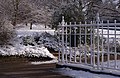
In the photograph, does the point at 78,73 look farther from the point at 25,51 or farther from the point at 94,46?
the point at 25,51

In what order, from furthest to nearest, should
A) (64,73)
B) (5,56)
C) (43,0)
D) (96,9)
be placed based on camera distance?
(43,0), (96,9), (5,56), (64,73)

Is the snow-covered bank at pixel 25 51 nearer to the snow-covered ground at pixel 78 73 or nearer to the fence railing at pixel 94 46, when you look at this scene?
the fence railing at pixel 94 46

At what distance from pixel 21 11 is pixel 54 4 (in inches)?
280

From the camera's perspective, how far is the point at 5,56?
16062mm

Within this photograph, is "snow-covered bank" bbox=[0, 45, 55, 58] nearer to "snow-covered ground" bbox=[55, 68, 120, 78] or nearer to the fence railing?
the fence railing

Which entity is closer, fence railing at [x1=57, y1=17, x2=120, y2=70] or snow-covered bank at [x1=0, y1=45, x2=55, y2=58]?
fence railing at [x1=57, y1=17, x2=120, y2=70]

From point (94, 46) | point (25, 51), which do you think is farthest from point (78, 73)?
point (25, 51)

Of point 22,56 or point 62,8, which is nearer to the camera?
point 22,56

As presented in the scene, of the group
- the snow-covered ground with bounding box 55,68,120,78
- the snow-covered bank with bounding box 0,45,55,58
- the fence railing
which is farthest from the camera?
the snow-covered bank with bounding box 0,45,55,58

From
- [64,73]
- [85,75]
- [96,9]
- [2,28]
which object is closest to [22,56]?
[2,28]

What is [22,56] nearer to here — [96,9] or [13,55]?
[13,55]

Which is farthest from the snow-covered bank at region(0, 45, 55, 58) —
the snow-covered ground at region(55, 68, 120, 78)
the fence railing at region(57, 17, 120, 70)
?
the snow-covered ground at region(55, 68, 120, 78)

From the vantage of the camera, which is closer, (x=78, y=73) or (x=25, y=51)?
(x=78, y=73)


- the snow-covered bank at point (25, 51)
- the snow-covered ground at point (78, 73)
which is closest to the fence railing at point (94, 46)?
the snow-covered ground at point (78, 73)
